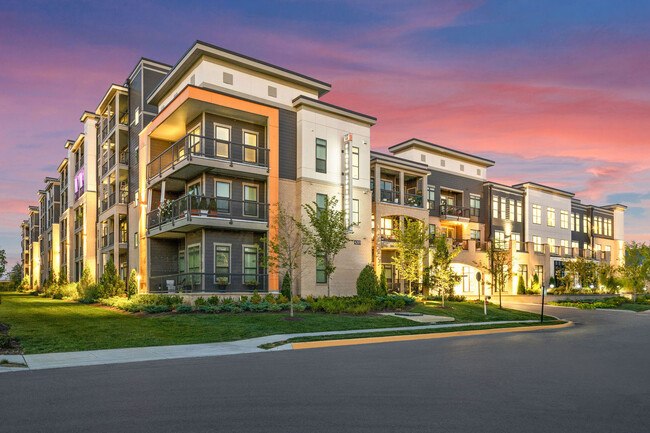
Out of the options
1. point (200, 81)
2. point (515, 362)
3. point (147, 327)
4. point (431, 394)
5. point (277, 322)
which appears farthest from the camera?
point (200, 81)

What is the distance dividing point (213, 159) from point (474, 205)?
106 ft

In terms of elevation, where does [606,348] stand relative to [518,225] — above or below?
below

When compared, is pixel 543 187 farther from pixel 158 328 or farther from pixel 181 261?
pixel 158 328

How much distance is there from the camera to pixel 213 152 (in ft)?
89.8

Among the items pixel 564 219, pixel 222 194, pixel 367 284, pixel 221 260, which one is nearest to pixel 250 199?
pixel 222 194

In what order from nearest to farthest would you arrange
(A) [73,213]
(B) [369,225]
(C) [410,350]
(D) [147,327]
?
(C) [410,350]
(D) [147,327]
(B) [369,225]
(A) [73,213]

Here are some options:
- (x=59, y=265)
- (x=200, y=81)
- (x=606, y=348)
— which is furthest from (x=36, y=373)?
(x=59, y=265)

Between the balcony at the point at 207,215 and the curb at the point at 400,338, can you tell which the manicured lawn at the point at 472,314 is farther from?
the balcony at the point at 207,215

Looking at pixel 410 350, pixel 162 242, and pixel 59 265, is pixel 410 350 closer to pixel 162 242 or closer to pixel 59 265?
pixel 162 242

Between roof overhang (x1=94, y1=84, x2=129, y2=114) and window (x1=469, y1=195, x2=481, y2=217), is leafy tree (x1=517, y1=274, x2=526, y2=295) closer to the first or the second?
window (x1=469, y1=195, x2=481, y2=217)

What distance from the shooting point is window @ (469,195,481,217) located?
50522 mm

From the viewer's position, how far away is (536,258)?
5366cm

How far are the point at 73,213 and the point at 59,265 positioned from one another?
11031 mm

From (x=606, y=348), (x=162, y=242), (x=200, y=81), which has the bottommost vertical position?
(x=606, y=348)
